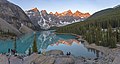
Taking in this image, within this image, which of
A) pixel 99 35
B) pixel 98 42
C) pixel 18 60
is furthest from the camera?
pixel 99 35

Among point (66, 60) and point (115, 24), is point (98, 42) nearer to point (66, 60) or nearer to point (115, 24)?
point (66, 60)

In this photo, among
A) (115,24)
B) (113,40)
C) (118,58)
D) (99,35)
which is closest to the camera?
(118,58)

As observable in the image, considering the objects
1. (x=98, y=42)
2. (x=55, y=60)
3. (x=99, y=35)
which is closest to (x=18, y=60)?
(x=55, y=60)

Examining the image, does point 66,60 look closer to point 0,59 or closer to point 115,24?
point 0,59

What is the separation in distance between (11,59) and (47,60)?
773 centimetres

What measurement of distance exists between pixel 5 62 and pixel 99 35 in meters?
81.5

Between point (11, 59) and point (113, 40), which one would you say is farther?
point (113, 40)

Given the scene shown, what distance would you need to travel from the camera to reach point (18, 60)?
39062 mm

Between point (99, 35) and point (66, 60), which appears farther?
point (99, 35)

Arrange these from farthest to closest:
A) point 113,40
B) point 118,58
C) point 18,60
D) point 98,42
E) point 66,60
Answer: point 98,42, point 113,40, point 18,60, point 66,60, point 118,58

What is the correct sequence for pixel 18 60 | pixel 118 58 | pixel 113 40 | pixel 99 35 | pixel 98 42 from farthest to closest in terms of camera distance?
pixel 99 35 → pixel 98 42 → pixel 113 40 → pixel 18 60 → pixel 118 58

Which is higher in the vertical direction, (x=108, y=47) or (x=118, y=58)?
(x=118, y=58)

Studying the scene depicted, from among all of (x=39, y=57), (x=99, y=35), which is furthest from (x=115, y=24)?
(x=39, y=57)

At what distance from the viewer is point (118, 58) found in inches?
1187
